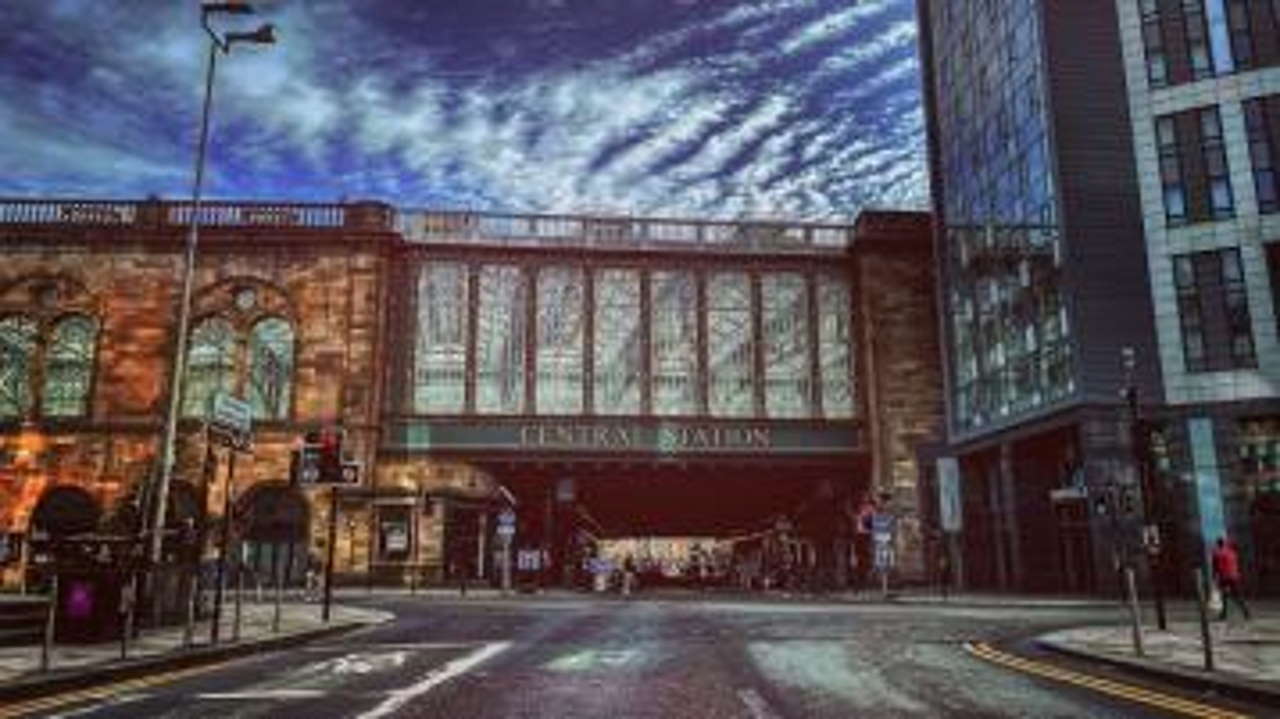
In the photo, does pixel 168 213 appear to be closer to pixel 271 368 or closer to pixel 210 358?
pixel 210 358

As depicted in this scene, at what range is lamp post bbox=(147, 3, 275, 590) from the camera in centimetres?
1738

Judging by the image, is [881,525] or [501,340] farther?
[501,340]

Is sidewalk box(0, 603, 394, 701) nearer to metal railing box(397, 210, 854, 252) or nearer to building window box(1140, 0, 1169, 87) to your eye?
metal railing box(397, 210, 854, 252)

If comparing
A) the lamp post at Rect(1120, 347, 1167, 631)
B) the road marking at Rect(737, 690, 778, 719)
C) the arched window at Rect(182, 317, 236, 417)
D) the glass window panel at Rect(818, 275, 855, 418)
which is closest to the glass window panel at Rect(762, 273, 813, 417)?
the glass window panel at Rect(818, 275, 855, 418)

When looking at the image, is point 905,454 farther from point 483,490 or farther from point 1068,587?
point 483,490

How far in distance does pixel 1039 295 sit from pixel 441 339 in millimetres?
22589

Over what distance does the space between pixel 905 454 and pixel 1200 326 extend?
13.1 metres

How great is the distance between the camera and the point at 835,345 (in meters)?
45.8

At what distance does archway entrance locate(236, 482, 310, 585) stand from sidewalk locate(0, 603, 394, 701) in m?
20.2

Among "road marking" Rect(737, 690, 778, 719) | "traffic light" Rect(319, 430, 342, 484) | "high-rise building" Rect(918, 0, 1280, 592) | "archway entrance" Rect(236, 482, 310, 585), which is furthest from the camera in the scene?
"archway entrance" Rect(236, 482, 310, 585)

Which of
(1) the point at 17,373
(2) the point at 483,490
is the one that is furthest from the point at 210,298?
(2) the point at 483,490

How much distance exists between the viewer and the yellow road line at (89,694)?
350 inches

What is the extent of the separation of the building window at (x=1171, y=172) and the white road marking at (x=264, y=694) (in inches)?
1275

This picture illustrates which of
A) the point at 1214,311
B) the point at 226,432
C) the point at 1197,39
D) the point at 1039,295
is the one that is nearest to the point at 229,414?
the point at 226,432
